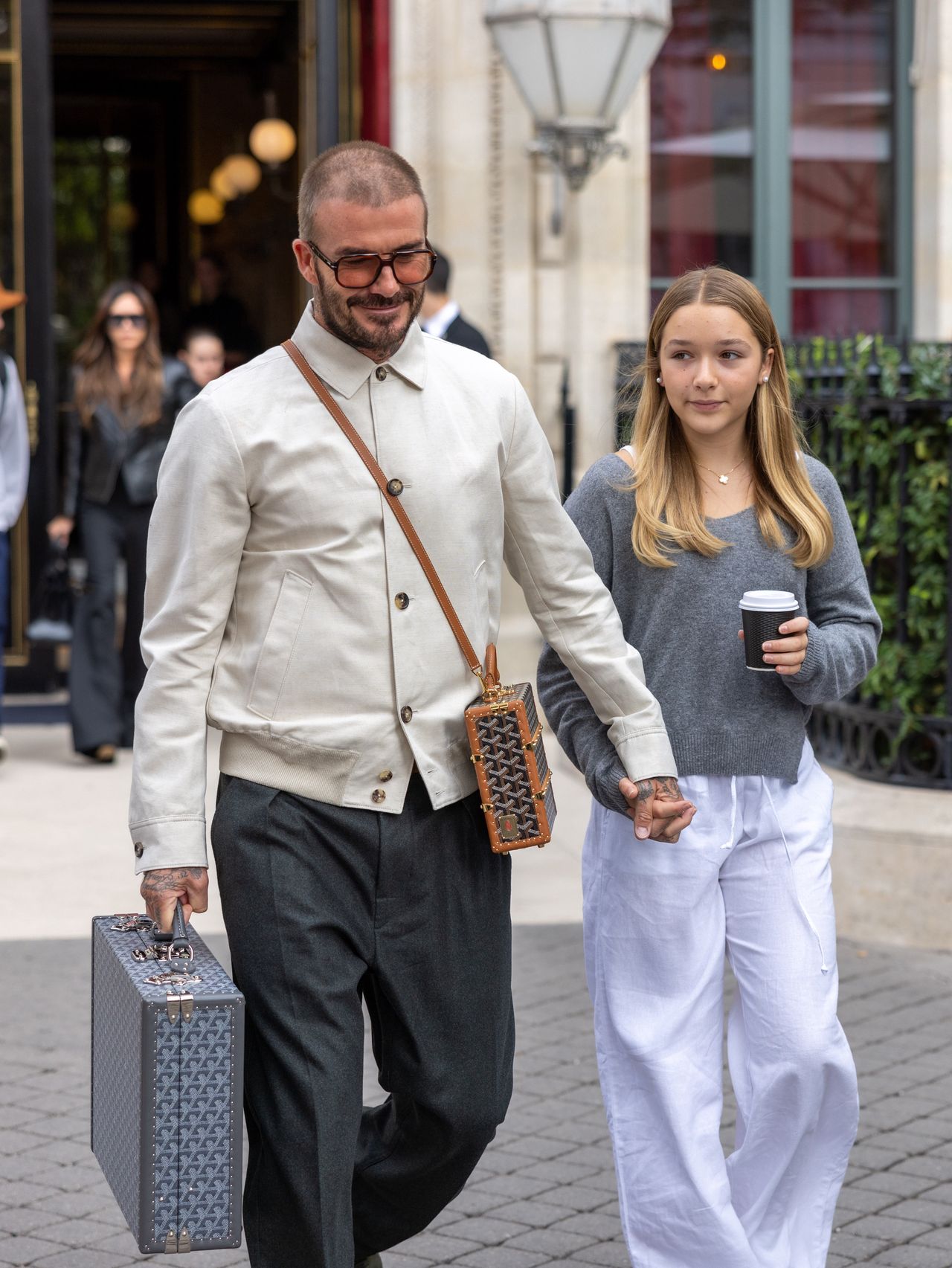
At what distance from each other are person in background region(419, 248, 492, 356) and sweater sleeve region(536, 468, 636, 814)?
14.5 feet

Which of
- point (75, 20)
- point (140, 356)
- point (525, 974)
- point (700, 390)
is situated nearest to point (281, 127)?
point (75, 20)

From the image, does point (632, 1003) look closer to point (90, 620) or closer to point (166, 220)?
point (90, 620)

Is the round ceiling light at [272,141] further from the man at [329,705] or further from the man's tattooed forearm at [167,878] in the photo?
the man's tattooed forearm at [167,878]

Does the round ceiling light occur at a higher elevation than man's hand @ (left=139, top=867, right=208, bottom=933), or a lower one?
higher

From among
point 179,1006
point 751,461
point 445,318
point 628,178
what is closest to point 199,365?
point 445,318

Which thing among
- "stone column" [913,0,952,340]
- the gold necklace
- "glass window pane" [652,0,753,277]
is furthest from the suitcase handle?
"stone column" [913,0,952,340]

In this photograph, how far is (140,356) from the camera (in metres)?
8.77

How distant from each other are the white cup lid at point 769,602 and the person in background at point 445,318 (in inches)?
187

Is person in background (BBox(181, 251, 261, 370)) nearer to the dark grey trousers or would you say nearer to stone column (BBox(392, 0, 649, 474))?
stone column (BBox(392, 0, 649, 474))

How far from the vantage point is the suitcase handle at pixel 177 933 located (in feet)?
9.82

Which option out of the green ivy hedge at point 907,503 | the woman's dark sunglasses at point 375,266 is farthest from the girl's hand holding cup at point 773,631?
the green ivy hedge at point 907,503

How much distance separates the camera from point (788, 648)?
128 inches

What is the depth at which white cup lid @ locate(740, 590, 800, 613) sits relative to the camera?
3.21 metres

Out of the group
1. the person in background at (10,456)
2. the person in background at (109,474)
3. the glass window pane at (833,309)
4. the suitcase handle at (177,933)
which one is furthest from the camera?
the glass window pane at (833,309)
